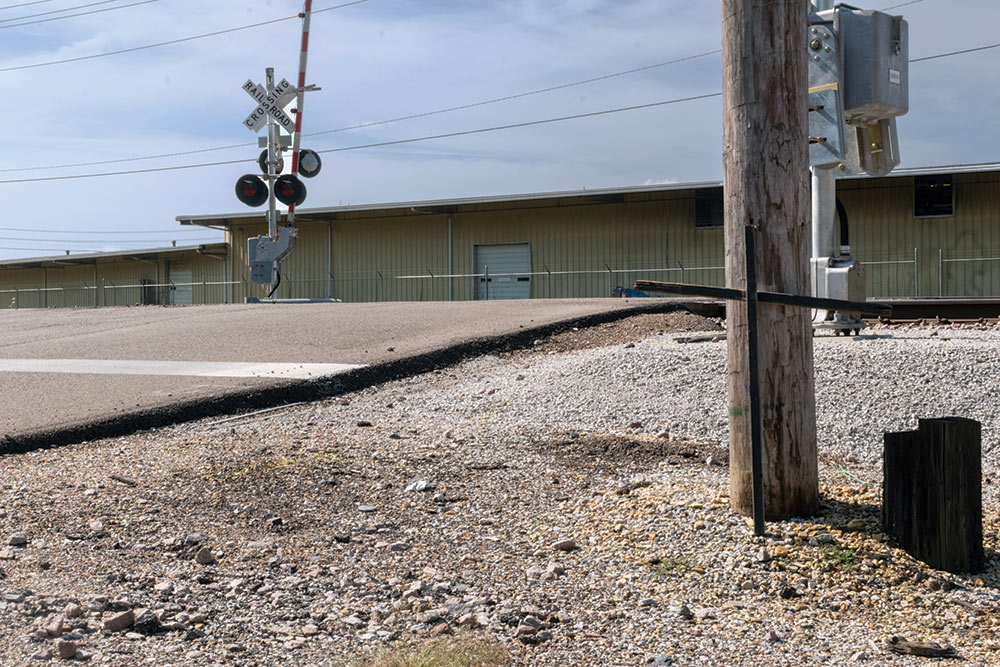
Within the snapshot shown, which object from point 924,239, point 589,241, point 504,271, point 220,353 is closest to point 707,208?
point 589,241

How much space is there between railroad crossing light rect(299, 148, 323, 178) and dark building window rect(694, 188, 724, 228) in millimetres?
11150

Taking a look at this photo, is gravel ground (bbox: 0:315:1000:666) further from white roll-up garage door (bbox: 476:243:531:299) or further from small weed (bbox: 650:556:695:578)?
white roll-up garage door (bbox: 476:243:531:299)

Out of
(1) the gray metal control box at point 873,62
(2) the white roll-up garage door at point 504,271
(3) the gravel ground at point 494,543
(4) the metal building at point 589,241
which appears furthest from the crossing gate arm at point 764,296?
(2) the white roll-up garage door at point 504,271

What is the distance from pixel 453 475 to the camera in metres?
6.18

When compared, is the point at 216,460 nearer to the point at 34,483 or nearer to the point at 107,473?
the point at 107,473

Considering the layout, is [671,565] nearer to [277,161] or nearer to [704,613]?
[704,613]

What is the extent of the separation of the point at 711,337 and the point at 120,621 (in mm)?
7172

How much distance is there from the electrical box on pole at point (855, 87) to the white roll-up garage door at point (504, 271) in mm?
20258

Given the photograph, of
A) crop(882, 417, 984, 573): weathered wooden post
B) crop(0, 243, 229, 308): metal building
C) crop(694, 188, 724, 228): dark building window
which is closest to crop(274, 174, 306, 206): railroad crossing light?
crop(694, 188, 724, 228): dark building window

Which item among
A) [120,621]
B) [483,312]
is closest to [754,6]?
[120,621]

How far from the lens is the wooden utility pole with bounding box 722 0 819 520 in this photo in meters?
4.67

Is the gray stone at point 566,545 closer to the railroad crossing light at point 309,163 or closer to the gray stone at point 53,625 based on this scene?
the gray stone at point 53,625

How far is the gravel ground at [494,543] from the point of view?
3832 millimetres

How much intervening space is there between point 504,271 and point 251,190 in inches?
427
